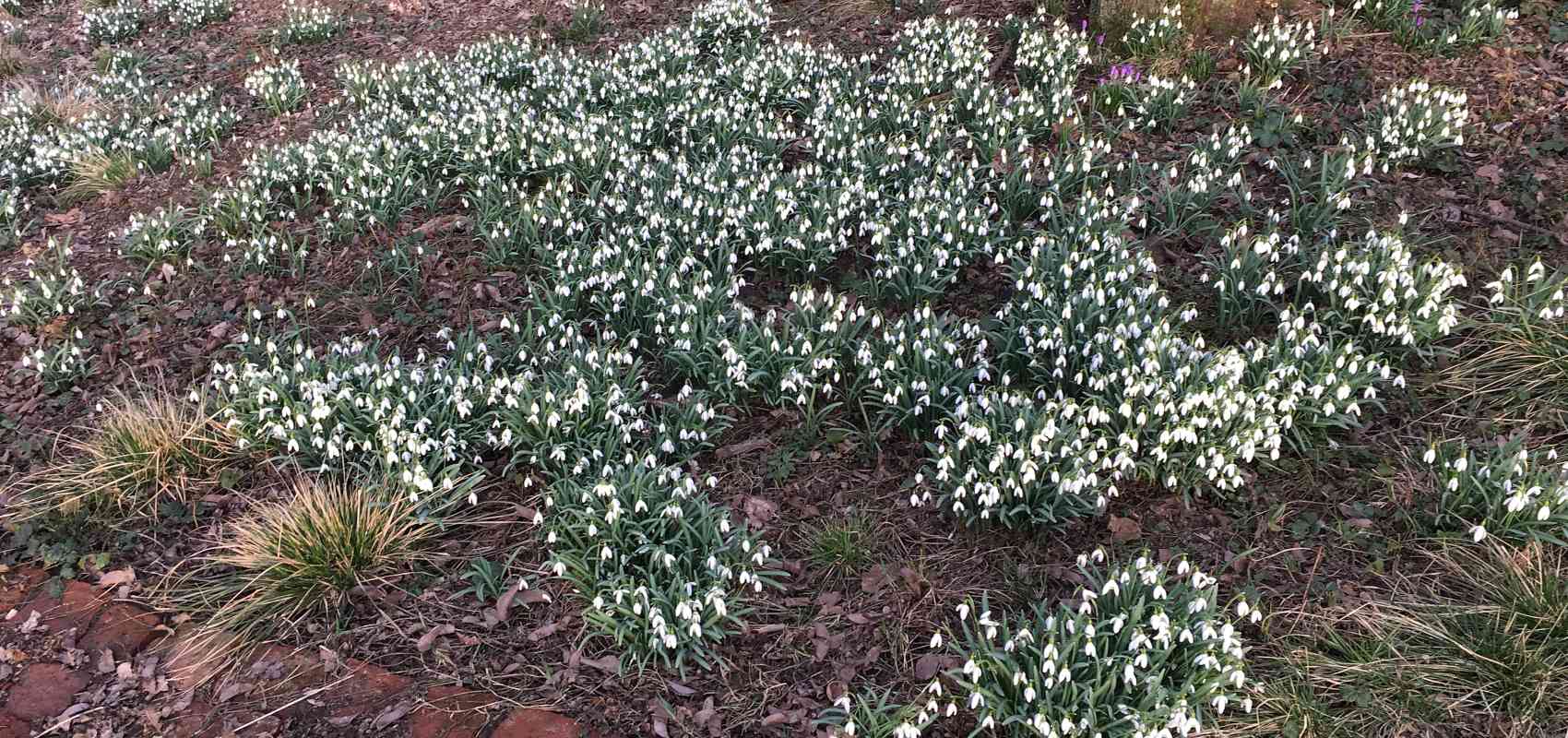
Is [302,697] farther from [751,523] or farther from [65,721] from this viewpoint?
[751,523]

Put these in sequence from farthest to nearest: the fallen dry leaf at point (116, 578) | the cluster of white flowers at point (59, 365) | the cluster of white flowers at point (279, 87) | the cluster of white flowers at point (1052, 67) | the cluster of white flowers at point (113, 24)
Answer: the cluster of white flowers at point (113, 24) → the cluster of white flowers at point (279, 87) → the cluster of white flowers at point (1052, 67) → the cluster of white flowers at point (59, 365) → the fallen dry leaf at point (116, 578)

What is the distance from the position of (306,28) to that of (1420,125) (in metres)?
8.84

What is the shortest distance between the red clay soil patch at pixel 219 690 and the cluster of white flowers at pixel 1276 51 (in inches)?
209

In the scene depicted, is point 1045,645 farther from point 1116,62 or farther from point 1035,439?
point 1116,62

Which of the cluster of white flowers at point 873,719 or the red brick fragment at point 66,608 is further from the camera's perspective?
the red brick fragment at point 66,608

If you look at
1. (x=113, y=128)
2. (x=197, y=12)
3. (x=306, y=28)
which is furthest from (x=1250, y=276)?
(x=197, y=12)

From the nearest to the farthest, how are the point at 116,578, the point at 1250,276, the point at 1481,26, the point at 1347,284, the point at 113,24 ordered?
the point at 116,578
the point at 1347,284
the point at 1250,276
the point at 1481,26
the point at 113,24

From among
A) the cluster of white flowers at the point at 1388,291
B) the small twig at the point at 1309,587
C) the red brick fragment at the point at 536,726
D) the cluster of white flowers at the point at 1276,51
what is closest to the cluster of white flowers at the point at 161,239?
the red brick fragment at the point at 536,726

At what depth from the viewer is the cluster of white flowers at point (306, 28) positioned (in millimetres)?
8648

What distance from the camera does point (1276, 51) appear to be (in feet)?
18.4

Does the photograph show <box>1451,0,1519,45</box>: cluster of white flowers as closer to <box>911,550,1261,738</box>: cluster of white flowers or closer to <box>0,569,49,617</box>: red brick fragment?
<box>911,550,1261,738</box>: cluster of white flowers

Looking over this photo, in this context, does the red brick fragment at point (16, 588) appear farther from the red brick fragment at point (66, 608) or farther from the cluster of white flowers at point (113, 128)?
the cluster of white flowers at point (113, 128)

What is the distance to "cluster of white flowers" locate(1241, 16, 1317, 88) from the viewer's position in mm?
5527

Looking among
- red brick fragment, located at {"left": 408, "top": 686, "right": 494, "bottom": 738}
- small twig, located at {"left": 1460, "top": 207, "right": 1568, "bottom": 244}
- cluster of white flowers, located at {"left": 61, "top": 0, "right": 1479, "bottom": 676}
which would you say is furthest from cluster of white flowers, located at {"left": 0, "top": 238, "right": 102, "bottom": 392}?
small twig, located at {"left": 1460, "top": 207, "right": 1568, "bottom": 244}
